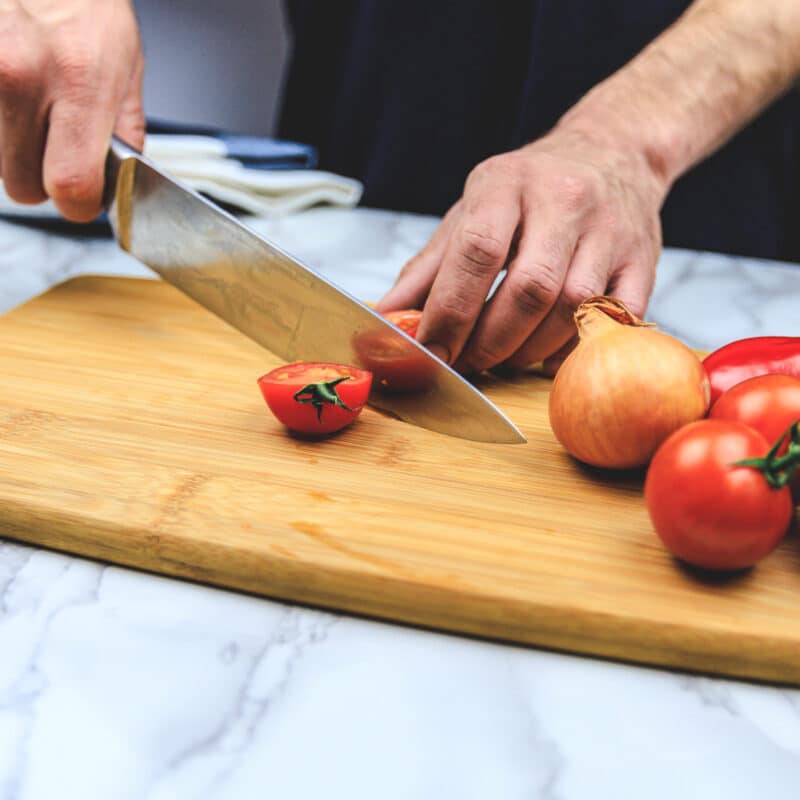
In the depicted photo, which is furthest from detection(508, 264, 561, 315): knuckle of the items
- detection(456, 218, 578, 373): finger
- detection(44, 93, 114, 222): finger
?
detection(44, 93, 114, 222): finger

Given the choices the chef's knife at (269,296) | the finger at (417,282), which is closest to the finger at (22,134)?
the chef's knife at (269,296)

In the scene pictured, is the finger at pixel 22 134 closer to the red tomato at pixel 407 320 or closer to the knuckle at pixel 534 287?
the red tomato at pixel 407 320

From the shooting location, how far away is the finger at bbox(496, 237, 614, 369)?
1.15m

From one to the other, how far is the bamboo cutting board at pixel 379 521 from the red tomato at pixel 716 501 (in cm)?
5

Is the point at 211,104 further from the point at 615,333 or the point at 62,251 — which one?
the point at 615,333

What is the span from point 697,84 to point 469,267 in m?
0.69

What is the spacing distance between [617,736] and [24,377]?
34.9 inches

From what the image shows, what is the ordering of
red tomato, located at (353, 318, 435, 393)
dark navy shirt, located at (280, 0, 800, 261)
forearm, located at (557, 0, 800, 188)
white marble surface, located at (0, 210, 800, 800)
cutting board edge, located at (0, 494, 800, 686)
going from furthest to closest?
dark navy shirt, located at (280, 0, 800, 261)
forearm, located at (557, 0, 800, 188)
red tomato, located at (353, 318, 435, 393)
cutting board edge, located at (0, 494, 800, 686)
white marble surface, located at (0, 210, 800, 800)

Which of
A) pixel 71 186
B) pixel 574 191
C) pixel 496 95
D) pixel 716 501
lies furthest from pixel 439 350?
pixel 496 95

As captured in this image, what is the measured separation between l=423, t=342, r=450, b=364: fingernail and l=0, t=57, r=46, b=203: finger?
2.29 ft

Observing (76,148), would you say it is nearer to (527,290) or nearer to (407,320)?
(407,320)

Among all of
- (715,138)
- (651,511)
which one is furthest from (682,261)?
(651,511)

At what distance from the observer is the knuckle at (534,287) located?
1105 mm

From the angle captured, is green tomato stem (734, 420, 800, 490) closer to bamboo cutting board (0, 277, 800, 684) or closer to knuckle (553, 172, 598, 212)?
bamboo cutting board (0, 277, 800, 684)
